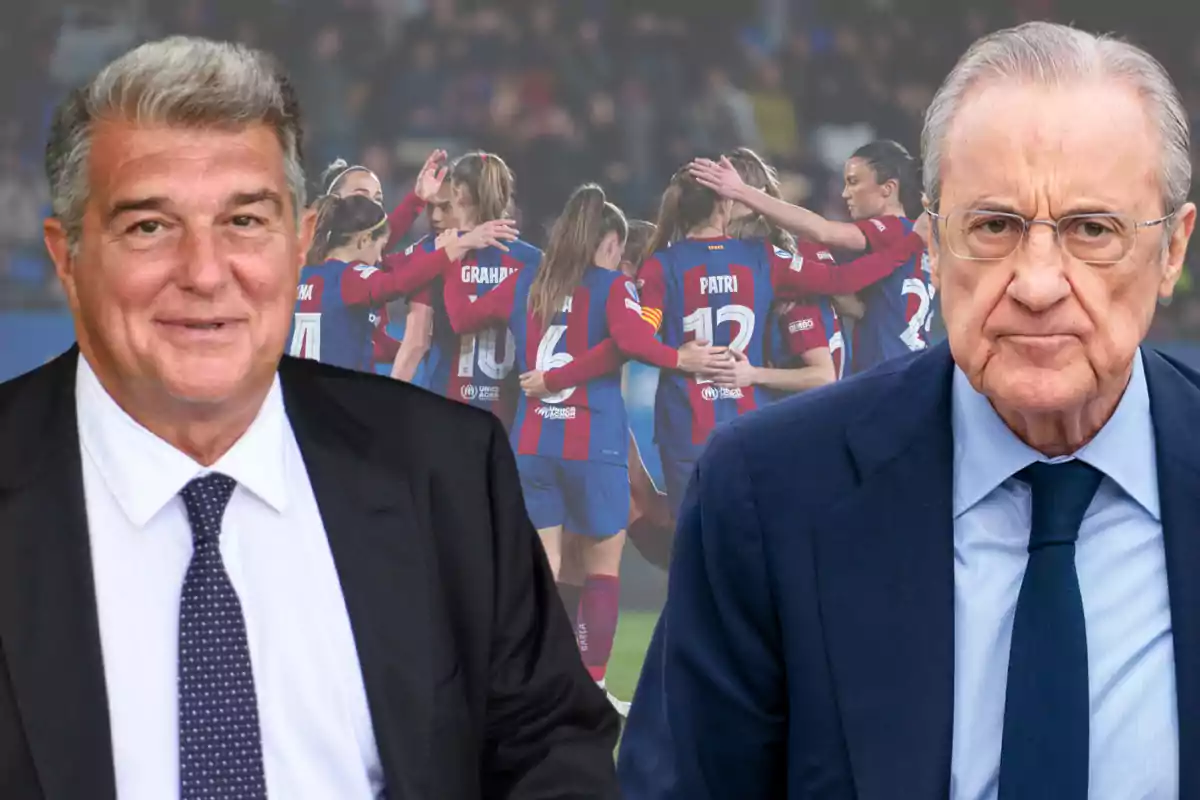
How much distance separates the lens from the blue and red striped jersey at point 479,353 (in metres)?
4.38

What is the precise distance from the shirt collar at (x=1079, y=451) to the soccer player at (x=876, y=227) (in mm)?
2898

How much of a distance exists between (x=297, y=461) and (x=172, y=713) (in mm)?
294

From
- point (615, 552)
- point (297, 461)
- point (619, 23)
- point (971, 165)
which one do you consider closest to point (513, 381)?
point (615, 552)

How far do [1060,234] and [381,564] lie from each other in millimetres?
731

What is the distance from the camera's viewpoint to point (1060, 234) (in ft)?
4.48

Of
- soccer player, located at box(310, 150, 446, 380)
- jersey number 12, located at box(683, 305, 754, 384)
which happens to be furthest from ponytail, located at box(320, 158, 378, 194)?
jersey number 12, located at box(683, 305, 754, 384)

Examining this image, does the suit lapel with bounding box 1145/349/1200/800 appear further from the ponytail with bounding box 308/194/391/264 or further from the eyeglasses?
the ponytail with bounding box 308/194/391/264

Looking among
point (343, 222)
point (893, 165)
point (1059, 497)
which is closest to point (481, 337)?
point (343, 222)

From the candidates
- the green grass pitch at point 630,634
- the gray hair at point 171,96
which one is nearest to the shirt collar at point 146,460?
the gray hair at point 171,96

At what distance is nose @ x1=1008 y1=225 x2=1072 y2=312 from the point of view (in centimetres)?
136

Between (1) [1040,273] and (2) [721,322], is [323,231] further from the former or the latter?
(1) [1040,273]

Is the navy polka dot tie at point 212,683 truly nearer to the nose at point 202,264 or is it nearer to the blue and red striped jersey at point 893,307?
the nose at point 202,264

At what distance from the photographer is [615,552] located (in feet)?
14.4

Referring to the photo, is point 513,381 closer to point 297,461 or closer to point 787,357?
point 787,357
